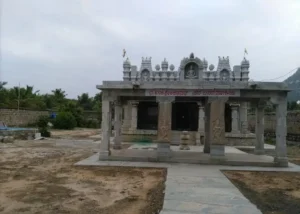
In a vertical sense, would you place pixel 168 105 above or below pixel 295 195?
above

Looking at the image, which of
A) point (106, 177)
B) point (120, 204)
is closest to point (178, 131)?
point (106, 177)

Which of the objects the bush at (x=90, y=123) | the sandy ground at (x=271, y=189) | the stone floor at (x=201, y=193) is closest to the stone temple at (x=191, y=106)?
the stone floor at (x=201, y=193)

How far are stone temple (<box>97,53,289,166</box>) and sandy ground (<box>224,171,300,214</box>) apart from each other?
1.95 metres

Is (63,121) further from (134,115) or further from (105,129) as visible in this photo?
(105,129)

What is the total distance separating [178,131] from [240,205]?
56.2 ft

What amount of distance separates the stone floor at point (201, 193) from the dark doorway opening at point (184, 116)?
13477mm

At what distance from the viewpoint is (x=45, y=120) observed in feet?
115

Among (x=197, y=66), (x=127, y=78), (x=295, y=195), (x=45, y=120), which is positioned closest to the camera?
(x=295, y=195)

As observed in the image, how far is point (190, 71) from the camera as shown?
2277 cm

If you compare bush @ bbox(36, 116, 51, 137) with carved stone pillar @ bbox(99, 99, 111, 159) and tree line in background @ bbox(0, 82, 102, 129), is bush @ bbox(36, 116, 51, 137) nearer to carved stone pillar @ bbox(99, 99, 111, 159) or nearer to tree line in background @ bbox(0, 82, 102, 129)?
tree line in background @ bbox(0, 82, 102, 129)

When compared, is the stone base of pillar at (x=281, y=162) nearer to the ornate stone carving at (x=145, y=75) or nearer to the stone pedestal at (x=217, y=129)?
the stone pedestal at (x=217, y=129)

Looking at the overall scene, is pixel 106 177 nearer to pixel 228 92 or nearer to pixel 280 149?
pixel 228 92

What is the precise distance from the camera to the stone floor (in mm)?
6039

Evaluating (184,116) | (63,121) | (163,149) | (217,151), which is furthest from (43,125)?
(217,151)
